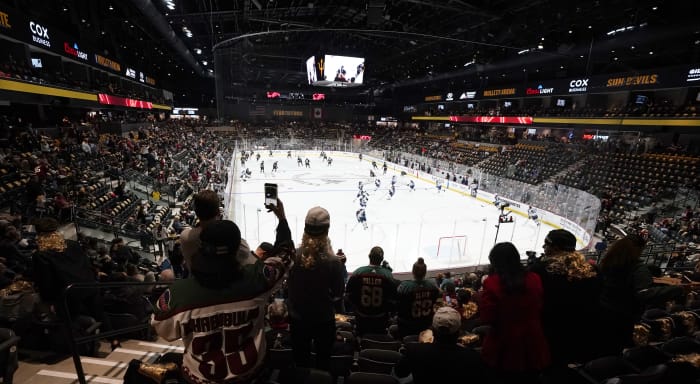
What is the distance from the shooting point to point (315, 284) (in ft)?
7.61

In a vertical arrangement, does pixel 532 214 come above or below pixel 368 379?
below

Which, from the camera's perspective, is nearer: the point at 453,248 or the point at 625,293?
the point at 625,293

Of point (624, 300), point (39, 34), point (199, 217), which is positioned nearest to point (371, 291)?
point (199, 217)

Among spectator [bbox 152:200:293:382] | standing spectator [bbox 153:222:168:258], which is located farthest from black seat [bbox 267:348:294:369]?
standing spectator [bbox 153:222:168:258]

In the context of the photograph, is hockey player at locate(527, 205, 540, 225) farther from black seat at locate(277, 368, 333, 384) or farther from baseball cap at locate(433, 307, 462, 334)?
black seat at locate(277, 368, 333, 384)

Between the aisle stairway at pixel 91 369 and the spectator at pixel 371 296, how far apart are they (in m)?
1.92

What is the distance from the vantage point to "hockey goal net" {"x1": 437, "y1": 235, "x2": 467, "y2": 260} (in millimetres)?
12474

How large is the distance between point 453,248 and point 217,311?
12706mm

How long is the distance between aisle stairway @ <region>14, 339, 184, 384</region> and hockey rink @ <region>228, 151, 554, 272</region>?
714 centimetres

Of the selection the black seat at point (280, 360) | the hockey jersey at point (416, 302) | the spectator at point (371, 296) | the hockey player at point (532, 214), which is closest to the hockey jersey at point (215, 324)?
the black seat at point (280, 360)

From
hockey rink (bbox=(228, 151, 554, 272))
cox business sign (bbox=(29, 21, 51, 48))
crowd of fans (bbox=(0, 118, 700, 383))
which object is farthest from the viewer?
cox business sign (bbox=(29, 21, 51, 48))

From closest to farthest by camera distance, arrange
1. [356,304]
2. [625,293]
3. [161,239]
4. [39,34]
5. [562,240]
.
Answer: [562,240] → [625,293] → [356,304] → [161,239] → [39,34]

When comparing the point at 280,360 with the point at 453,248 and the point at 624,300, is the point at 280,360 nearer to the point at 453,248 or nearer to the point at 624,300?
the point at 624,300

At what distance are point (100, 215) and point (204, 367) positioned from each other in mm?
9445
